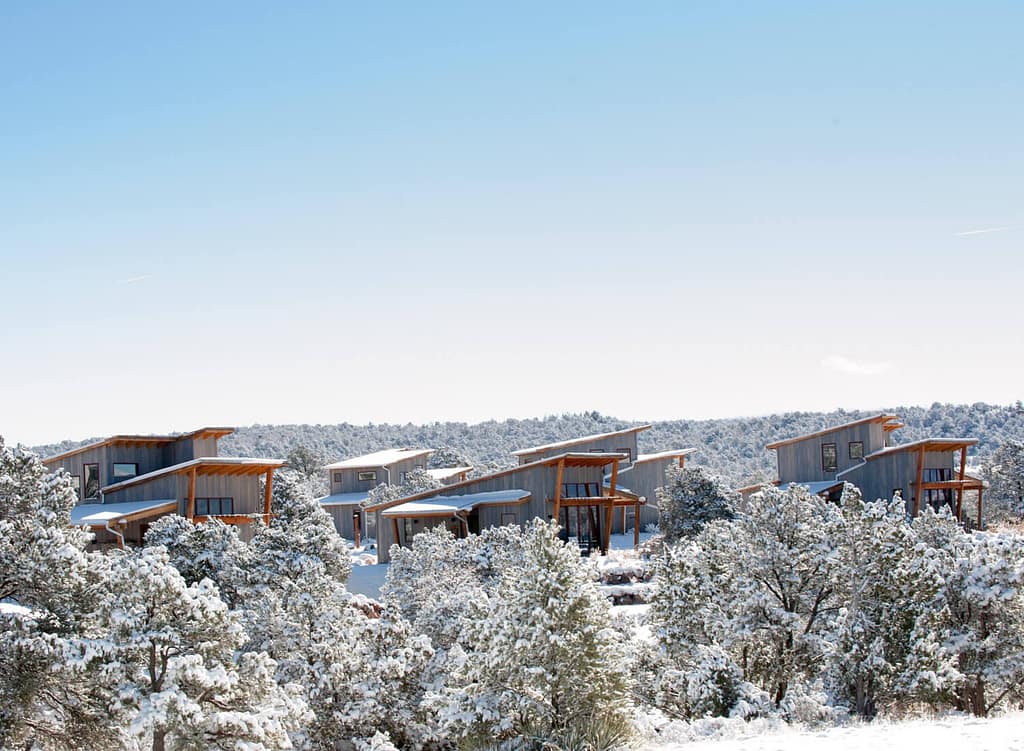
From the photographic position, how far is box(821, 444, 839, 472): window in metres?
53.6

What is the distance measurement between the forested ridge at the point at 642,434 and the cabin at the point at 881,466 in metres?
51.4

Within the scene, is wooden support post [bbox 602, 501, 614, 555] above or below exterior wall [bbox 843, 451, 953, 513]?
below

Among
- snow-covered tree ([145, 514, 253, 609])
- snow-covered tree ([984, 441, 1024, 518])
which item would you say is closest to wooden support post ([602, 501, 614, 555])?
snow-covered tree ([145, 514, 253, 609])

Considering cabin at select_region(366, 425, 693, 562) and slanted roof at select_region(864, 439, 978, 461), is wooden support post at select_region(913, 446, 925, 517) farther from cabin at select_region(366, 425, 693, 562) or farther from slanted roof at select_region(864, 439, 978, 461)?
cabin at select_region(366, 425, 693, 562)

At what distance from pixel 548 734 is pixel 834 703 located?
7772 millimetres

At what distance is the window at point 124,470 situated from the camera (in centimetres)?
4406

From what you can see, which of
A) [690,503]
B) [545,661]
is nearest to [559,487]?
[690,503]

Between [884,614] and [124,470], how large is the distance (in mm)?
33824

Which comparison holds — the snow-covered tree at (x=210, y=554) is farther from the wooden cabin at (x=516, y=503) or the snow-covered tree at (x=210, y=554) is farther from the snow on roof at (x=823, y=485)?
the snow on roof at (x=823, y=485)

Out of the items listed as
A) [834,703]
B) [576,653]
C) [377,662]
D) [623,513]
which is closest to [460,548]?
[377,662]

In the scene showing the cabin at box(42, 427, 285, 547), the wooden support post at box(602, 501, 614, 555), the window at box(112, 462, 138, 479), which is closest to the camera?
the cabin at box(42, 427, 285, 547)

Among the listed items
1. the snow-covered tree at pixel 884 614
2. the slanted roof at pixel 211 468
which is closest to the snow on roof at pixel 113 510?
the slanted roof at pixel 211 468

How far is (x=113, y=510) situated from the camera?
40.0 meters

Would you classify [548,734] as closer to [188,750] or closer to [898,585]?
[188,750]
